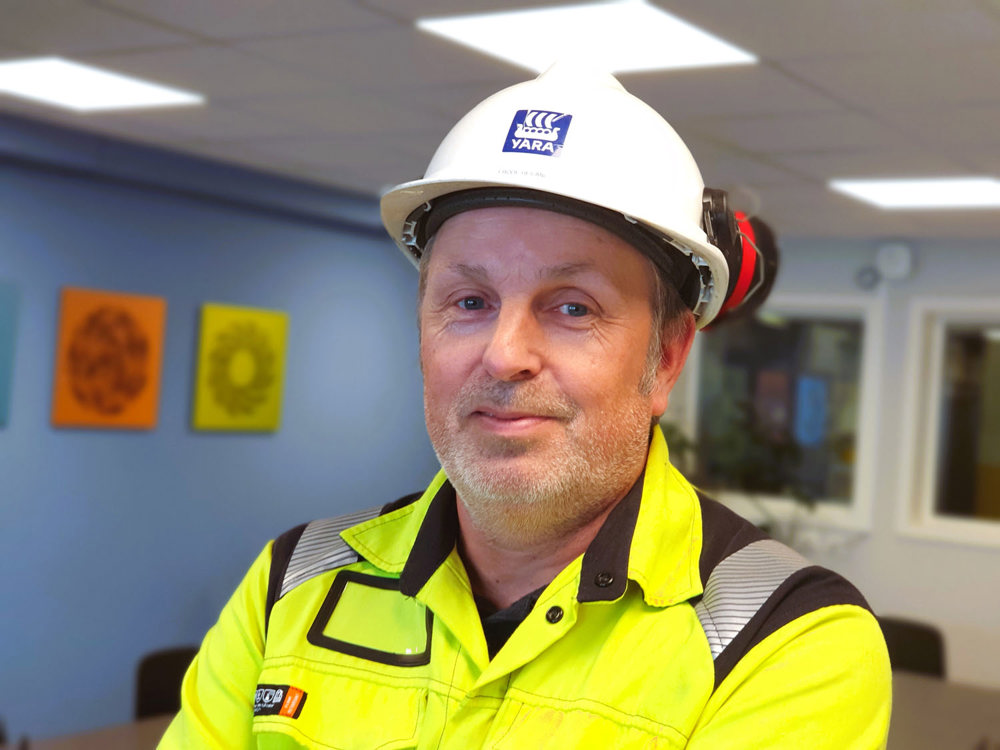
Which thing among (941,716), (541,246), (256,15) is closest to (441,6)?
(256,15)

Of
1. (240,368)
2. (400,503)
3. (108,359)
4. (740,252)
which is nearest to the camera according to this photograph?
(740,252)

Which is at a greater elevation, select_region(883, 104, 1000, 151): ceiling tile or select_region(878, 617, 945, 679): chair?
select_region(883, 104, 1000, 151): ceiling tile

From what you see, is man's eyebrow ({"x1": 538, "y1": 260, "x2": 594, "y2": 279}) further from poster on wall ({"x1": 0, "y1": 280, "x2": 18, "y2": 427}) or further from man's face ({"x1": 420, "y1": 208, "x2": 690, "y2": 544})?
poster on wall ({"x1": 0, "y1": 280, "x2": 18, "y2": 427})

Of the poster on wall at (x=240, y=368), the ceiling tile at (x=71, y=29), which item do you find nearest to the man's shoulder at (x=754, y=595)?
the ceiling tile at (x=71, y=29)

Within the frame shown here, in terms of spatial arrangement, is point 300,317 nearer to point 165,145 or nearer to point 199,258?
point 199,258

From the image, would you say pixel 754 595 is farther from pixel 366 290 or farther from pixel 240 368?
pixel 366 290

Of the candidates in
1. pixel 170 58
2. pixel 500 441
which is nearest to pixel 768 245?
pixel 500 441

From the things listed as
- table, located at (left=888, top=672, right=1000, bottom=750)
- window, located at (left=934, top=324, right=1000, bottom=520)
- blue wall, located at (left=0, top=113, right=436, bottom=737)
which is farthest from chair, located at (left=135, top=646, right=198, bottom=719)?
window, located at (left=934, top=324, right=1000, bottom=520)

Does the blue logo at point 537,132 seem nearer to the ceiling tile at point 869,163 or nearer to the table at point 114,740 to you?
the table at point 114,740

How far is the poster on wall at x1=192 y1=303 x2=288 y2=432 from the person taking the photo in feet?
19.2

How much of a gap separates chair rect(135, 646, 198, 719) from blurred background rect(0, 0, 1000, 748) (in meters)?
1.81

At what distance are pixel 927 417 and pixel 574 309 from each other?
6.03 meters

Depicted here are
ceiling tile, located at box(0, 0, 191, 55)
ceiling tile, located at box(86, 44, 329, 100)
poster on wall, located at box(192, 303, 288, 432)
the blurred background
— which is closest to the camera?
ceiling tile, located at box(0, 0, 191, 55)

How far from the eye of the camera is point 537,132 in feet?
4.10
